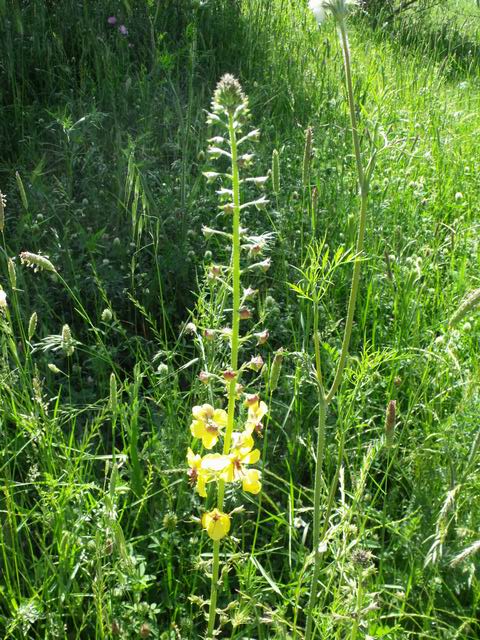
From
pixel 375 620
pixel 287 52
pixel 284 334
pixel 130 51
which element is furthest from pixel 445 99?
pixel 375 620

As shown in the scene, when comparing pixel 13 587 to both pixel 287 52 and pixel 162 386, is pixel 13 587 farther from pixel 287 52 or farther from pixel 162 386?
pixel 287 52

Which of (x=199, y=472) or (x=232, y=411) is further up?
(x=232, y=411)

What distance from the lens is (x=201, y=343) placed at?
5.88ft

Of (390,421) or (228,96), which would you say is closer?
(228,96)

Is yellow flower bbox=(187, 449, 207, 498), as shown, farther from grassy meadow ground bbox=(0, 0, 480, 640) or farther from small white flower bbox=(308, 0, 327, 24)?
small white flower bbox=(308, 0, 327, 24)

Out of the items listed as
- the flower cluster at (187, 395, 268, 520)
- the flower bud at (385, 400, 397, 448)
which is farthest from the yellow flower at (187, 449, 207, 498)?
the flower bud at (385, 400, 397, 448)

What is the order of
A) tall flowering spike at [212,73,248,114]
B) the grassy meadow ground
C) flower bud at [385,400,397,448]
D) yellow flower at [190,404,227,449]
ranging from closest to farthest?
tall flowering spike at [212,73,248,114] < yellow flower at [190,404,227,449] < flower bud at [385,400,397,448] < the grassy meadow ground

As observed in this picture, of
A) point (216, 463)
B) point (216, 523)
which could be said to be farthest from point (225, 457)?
point (216, 523)

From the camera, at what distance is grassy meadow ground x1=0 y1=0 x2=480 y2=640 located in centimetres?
156

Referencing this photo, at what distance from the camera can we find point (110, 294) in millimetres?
2523

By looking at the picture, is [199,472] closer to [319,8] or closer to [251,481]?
[251,481]

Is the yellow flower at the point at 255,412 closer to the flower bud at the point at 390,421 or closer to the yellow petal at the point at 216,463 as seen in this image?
the yellow petal at the point at 216,463

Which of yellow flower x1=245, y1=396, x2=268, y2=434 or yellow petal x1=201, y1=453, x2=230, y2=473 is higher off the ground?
yellow flower x1=245, y1=396, x2=268, y2=434

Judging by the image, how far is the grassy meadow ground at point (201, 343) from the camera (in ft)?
5.13
